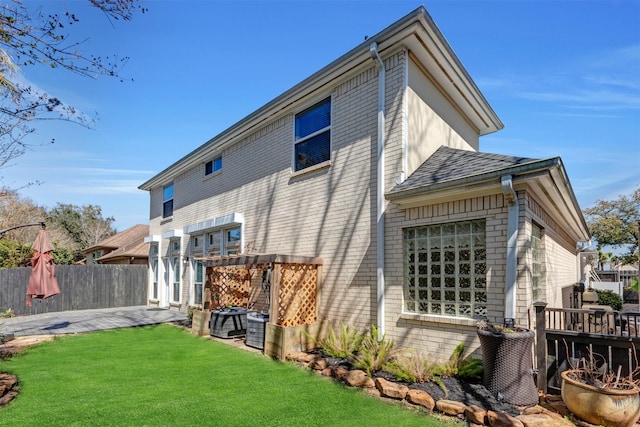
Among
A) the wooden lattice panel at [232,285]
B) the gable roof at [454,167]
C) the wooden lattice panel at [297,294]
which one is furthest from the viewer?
the wooden lattice panel at [232,285]

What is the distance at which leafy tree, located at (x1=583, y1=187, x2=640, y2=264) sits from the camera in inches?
1129

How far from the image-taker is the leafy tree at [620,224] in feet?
94.1

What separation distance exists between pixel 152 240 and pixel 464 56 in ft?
47.5

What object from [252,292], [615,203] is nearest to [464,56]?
[252,292]

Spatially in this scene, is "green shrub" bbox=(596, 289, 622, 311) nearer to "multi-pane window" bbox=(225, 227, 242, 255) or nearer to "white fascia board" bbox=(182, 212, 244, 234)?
"multi-pane window" bbox=(225, 227, 242, 255)

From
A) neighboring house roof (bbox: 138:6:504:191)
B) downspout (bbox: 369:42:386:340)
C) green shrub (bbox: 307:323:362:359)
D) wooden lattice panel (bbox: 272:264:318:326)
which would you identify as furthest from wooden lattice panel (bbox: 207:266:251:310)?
downspout (bbox: 369:42:386:340)

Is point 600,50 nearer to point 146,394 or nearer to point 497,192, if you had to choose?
point 497,192

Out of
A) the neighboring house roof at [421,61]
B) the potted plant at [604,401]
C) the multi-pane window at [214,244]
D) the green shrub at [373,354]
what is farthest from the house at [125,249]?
the potted plant at [604,401]

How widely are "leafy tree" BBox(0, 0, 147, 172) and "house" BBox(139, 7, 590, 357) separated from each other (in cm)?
433

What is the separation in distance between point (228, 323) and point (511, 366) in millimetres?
6455

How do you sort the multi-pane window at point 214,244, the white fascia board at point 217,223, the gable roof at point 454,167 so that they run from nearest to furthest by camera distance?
1. the gable roof at point 454,167
2. the white fascia board at point 217,223
3. the multi-pane window at point 214,244

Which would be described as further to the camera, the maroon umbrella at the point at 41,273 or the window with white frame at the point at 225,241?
the window with white frame at the point at 225,241

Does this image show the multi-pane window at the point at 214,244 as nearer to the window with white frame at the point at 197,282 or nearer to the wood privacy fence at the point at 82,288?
the window with white frame at the point at 197,282

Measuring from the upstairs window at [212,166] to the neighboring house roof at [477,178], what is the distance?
7.86 meters
